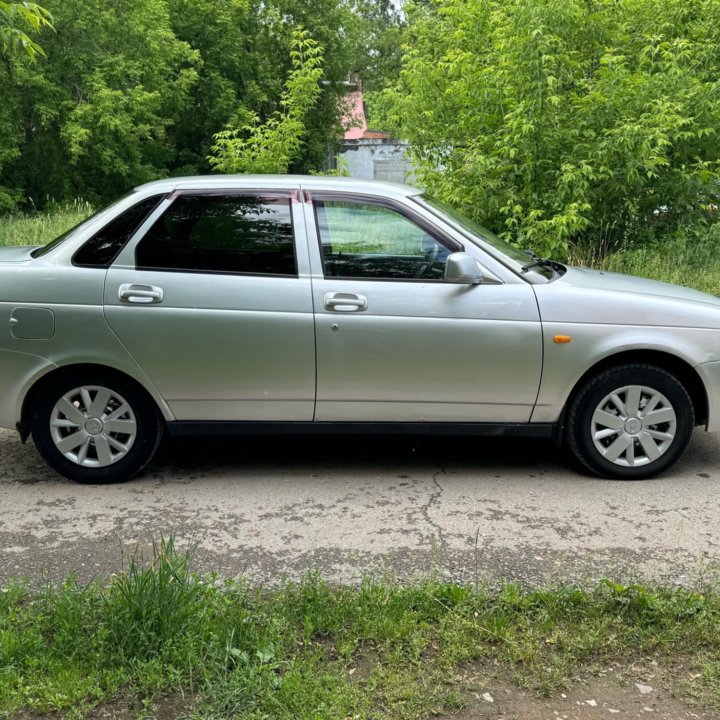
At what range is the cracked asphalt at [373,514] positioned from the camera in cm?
371

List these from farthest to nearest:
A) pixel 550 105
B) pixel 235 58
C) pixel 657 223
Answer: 1. pixel 235 58
2. pixel 657 223
3. pixel 550 105

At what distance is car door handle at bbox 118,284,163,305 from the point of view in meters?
4.57

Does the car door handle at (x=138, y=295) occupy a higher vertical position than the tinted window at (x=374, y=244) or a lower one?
lower

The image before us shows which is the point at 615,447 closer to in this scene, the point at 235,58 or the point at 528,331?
the point at 528,331

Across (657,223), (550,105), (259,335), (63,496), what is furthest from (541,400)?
(657,223)

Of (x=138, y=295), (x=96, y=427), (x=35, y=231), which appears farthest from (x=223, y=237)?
(x=35, y=231)

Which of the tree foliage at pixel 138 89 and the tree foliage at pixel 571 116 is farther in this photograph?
the tree foliage at pixel 138 89

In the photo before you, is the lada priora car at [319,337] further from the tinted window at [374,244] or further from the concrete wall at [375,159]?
the concrete wall at [375,159]

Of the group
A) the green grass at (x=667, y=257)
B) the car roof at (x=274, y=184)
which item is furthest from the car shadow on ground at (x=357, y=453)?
the green grass at (x=667, y=257)

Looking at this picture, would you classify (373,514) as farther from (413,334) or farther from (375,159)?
(375,159)

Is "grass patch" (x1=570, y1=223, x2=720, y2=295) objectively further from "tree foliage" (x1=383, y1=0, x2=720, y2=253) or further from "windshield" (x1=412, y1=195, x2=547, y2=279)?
"windshield" (x1=412, y1=195, x2=547, y2=279)

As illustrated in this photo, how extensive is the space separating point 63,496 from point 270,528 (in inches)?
51.9

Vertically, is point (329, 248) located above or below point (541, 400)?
above

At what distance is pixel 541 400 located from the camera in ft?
15.4
